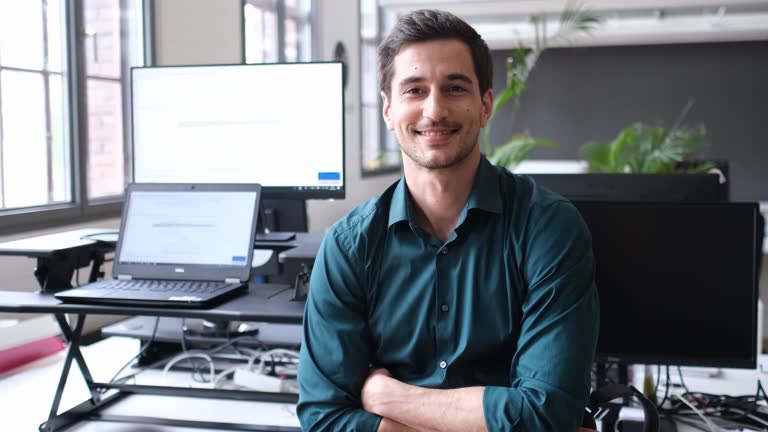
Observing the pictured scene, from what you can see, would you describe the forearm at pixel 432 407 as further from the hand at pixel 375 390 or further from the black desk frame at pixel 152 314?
the black desk frame at pixel 152 314

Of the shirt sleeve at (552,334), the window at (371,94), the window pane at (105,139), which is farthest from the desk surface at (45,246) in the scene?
the window at (371,94)

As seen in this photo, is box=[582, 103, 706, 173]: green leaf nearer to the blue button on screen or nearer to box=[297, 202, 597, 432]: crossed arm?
the blue button on screen

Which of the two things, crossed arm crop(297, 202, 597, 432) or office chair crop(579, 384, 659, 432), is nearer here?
crossed arm crop(297, 202, 597, 432)

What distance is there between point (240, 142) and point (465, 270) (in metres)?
0.94

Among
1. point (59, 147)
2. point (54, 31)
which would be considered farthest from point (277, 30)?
point (59, 147)

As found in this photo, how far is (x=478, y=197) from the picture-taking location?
1397 mm

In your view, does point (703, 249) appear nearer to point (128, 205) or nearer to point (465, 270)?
point (465, 270)

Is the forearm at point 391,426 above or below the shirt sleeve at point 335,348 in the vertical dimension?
below

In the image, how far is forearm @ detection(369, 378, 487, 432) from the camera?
1.28m

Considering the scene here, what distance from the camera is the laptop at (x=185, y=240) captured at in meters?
1.83

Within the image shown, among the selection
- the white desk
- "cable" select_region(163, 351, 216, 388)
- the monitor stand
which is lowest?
the white desk

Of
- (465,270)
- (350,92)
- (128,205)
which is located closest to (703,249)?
(465,270)

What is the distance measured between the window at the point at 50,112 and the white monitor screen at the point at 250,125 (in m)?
1.13

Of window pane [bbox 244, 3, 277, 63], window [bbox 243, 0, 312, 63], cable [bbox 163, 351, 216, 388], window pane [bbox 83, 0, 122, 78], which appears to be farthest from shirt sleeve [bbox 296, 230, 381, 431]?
window pane [bbox 244, 3, 277, 63]
